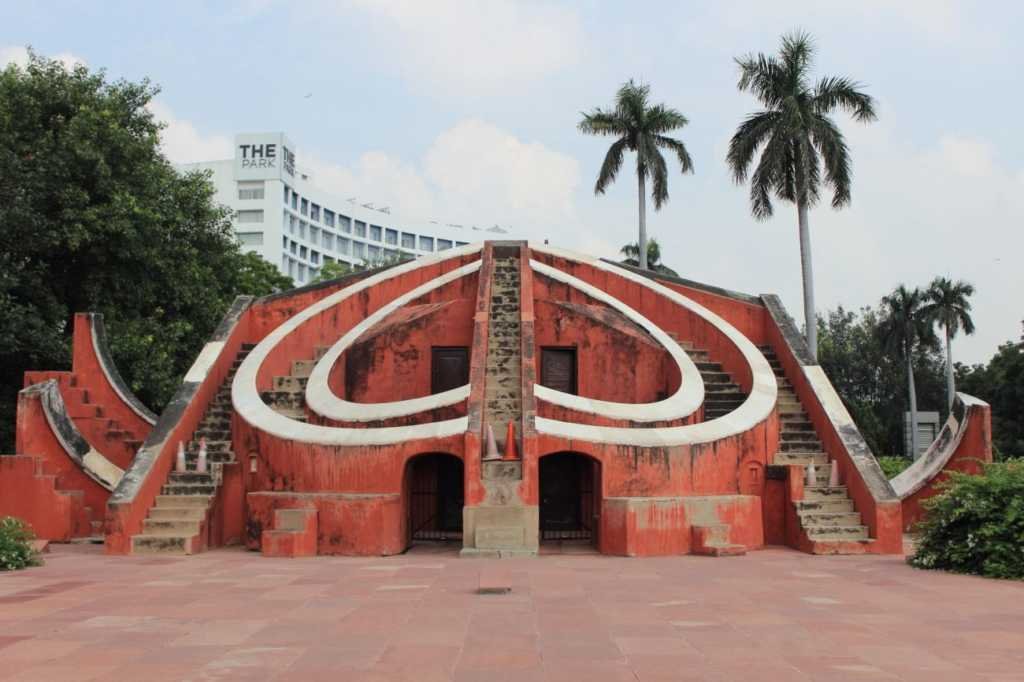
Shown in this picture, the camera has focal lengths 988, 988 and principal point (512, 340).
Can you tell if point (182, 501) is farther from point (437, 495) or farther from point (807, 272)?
point (807, 272)

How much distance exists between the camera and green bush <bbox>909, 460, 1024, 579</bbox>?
822 centimetres

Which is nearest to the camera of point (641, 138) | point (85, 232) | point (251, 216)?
point (85, 232)

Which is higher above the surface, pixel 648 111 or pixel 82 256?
pixel 648 111

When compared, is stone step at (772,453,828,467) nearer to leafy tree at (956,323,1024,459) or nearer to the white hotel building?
leafy tree at (956,323,1024,459)

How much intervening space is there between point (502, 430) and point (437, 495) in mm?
2167

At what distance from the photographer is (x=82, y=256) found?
1666cm

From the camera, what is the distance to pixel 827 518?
10617 millimetres

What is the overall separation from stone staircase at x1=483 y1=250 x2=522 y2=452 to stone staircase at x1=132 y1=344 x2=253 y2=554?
319 centimetres

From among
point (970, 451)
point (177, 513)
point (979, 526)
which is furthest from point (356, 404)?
point (970, 451)

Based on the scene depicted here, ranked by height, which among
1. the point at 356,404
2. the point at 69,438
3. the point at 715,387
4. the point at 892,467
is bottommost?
the point at 892,467

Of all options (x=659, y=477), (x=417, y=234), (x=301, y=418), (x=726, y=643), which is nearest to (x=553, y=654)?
(x=726, y=643)

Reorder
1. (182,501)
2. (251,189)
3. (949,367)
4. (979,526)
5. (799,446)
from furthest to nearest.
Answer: (251,189), (949,367), (799,446), (182,501), (979,526)

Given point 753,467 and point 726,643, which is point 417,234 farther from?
point 726,643

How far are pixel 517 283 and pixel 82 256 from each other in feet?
24.9
